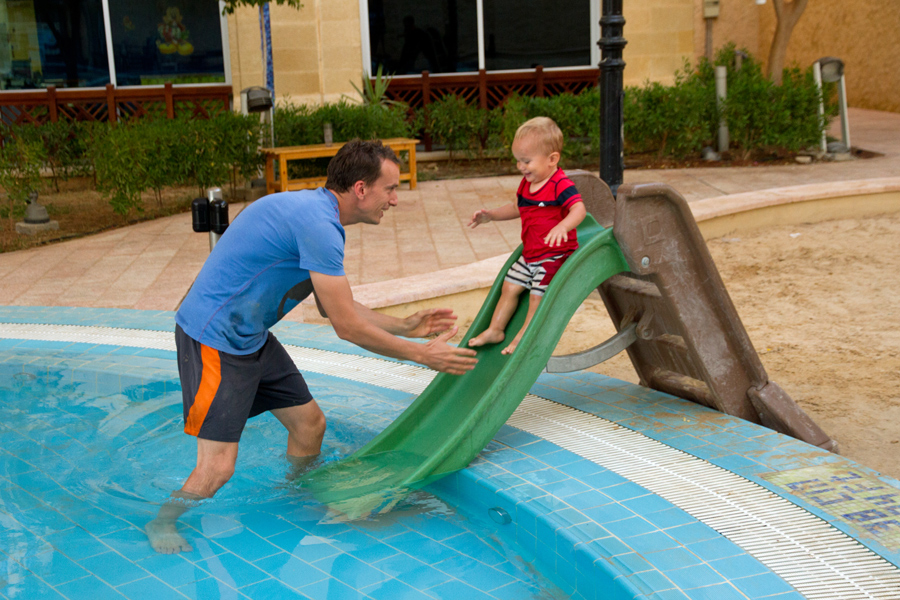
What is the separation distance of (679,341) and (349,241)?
474cm

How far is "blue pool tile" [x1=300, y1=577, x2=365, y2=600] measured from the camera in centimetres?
290

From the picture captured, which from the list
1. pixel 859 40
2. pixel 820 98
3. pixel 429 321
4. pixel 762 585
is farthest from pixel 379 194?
pixel 859 40

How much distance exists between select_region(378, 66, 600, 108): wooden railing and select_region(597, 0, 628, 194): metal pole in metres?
7.07

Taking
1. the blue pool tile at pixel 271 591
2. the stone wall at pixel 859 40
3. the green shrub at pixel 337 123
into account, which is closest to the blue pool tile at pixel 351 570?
the blue pool tile at pixel 271 591

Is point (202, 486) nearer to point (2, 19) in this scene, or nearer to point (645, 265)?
point (645, 265)

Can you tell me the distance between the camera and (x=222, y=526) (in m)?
3.35

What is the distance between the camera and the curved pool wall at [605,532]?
103 inches

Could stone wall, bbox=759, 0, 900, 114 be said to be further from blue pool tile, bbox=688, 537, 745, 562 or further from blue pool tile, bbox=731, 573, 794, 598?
blue pool tile, bbox=731, 573, 794, 598

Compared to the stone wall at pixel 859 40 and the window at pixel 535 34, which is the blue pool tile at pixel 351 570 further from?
the stone wall at pixel 859 40

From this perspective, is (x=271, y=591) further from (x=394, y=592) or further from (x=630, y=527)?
(x=630, y=527)

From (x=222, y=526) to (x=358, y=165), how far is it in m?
1.54

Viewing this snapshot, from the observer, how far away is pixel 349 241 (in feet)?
26.6

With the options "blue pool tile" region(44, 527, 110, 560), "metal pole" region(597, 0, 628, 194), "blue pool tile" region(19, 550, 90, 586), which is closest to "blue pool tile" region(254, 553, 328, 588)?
"blue pool tile" region(44, 527, 110, 560)

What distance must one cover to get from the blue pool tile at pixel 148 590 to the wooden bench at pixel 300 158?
7368 mm
